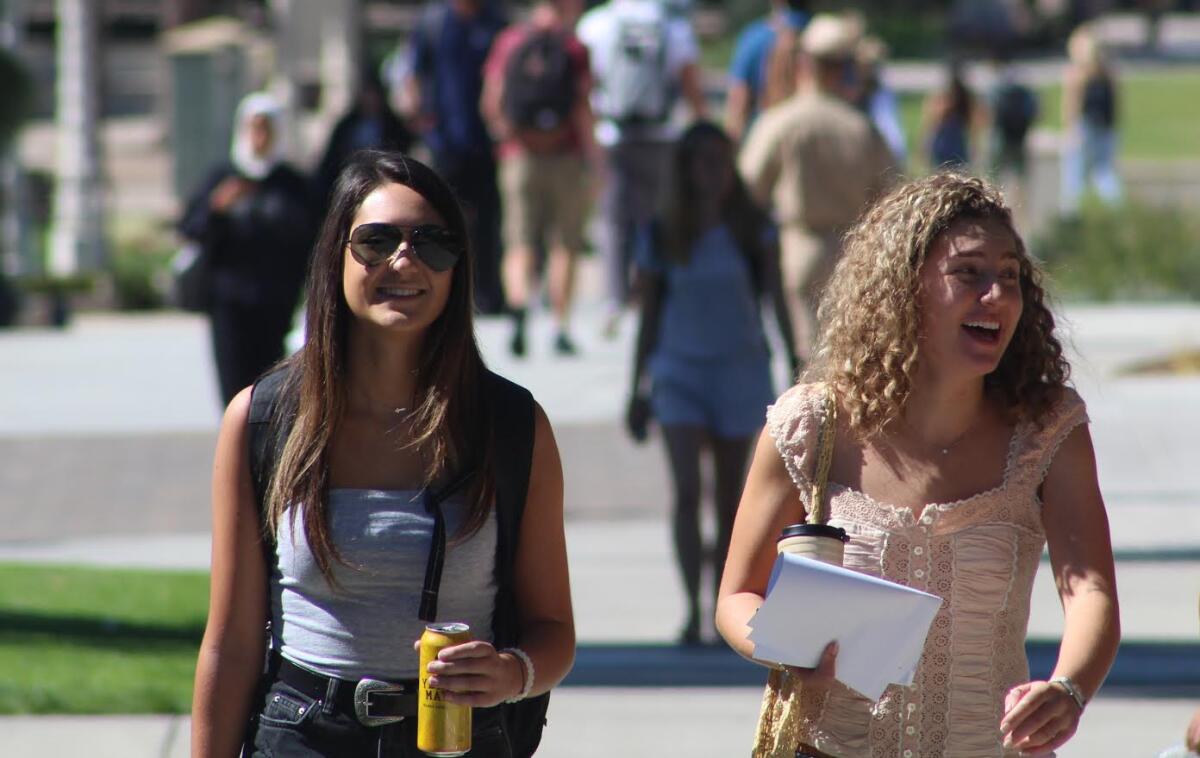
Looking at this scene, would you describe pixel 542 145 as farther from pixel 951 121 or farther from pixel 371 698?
pixel 371 698

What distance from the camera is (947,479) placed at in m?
3.43

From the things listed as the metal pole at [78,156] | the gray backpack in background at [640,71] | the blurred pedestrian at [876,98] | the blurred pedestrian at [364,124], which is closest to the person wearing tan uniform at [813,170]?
the blurred pedestrian at [364,124]

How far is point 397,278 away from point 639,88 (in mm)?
10042

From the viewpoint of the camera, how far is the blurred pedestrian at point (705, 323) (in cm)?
706

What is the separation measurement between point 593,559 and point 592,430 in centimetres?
218

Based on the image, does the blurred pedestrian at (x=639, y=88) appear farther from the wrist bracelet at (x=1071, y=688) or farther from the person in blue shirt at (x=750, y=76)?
the wrist bracelet at (x=1071, y=688)

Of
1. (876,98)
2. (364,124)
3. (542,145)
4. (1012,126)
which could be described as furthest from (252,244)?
(1012,126)

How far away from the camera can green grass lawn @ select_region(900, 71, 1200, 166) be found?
34.6m

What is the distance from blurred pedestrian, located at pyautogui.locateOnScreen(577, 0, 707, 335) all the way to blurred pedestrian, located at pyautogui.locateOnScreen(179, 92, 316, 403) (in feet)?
15.2

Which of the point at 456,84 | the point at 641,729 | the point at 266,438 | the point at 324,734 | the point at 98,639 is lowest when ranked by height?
the point at 98,639

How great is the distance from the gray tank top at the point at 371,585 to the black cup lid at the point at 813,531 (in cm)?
52

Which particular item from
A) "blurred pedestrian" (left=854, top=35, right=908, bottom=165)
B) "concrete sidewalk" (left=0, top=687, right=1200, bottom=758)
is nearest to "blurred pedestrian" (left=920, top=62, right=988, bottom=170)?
"blurred pedestrian" (left=854, top=35, right=908, bottom=165)

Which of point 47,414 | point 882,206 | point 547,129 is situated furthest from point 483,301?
point 882,206

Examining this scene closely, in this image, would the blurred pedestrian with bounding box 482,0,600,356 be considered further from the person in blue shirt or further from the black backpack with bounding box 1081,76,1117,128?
the black backpack with bounding box 1081,76,1117,128
